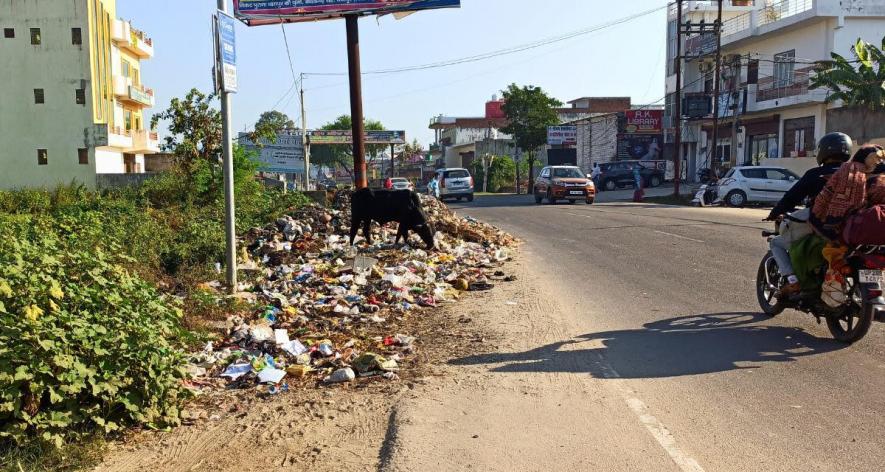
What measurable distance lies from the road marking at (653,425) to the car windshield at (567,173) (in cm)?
2781

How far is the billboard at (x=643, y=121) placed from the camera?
A: 54.2 m

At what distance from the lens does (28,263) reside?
5469mm

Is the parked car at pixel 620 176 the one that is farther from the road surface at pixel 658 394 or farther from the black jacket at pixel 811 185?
the black jacket at pixel 811 185

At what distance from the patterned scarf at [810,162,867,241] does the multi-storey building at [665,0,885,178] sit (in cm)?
3124

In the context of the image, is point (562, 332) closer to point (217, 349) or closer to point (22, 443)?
point (217, 349)

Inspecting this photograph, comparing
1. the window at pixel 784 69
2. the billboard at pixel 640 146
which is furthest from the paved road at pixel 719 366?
the billboard at pixel 640 146

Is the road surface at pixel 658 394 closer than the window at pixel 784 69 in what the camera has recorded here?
Yes

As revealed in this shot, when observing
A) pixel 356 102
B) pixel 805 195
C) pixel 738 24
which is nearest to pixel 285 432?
pixel 805 195

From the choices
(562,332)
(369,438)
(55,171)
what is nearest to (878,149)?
(562,332)

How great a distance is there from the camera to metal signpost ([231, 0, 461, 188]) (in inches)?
802

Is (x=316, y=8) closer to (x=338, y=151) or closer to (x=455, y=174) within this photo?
(x=455, y=174)

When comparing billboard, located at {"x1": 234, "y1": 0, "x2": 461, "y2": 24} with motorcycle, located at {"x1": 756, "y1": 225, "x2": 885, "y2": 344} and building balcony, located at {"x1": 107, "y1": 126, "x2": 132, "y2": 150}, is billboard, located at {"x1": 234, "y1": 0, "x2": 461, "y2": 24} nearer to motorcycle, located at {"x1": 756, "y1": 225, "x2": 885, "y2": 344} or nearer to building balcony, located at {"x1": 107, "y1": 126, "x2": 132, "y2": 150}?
motorcycle, located at {"x1": 756, "y1": 225, "x2": 885, "y2": 344}

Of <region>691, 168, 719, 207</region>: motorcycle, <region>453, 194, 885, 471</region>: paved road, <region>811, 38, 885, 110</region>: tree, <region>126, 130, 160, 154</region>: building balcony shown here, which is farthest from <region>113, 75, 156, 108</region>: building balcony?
<region>453, 194, 885, 471</region>: paved road

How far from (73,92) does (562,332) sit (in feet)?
150
